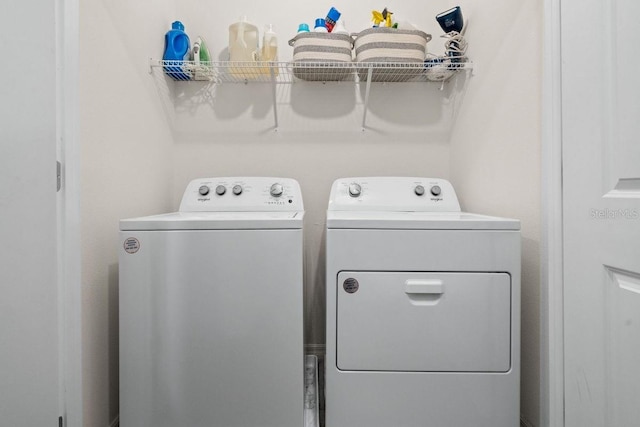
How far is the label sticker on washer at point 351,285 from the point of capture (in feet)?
3.55

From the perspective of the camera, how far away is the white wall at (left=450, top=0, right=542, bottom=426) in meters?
1.14

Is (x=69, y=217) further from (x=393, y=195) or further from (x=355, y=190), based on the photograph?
(x=393, y=195)

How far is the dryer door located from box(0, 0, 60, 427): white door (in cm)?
90

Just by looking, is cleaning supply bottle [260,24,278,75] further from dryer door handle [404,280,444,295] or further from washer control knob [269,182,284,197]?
dryer door handle [404,280,444,295]

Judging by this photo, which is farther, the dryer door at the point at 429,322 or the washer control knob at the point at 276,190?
the washer control knob at the point at 276,190

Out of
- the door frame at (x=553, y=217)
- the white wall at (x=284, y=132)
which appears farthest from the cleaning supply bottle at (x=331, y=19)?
the door frame at (x=553, y=217)

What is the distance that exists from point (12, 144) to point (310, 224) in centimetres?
125

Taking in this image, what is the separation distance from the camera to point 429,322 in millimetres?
1071

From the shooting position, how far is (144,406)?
41.6 inches

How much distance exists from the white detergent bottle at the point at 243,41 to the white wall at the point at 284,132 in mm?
192

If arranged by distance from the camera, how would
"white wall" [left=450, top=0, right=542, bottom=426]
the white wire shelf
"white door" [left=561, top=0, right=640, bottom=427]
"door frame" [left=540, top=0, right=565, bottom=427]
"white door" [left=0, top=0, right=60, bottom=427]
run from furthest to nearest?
the white wire shelf → "white wall" [left=450, top=0, right=542, bottom=426] → "door frame" [left=540, top=0, right=565, bottom=427] → "white door" [left=0, top=0, right=60, bottom=427] → "white door" [left=561, top=0, right=640, bottom=427]

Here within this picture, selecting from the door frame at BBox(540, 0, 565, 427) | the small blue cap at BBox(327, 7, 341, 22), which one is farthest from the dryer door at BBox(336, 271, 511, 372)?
the small blue cap at BBox(327, 7, 341, 22)

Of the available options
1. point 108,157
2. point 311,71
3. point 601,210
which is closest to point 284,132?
point 311,71

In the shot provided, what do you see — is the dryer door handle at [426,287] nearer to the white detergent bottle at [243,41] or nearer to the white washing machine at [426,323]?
the white washing machine at [426,323]
